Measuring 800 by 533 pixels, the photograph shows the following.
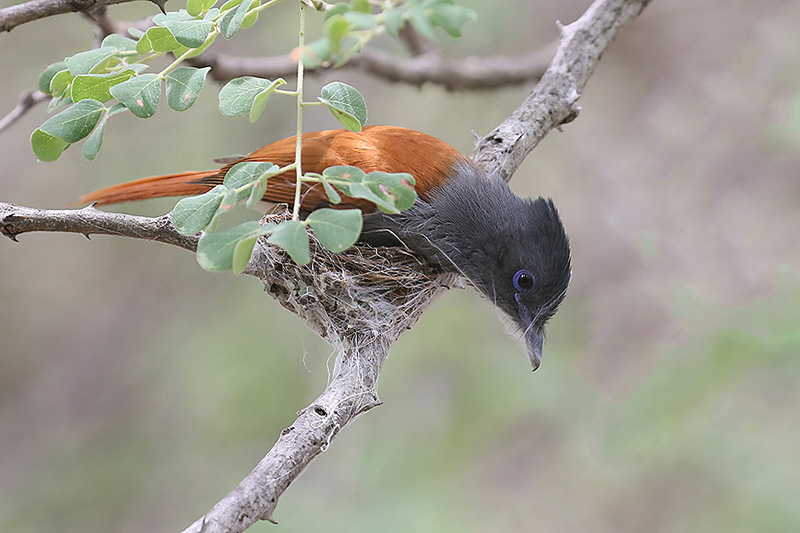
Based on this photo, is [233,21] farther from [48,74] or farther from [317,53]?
[48,74]

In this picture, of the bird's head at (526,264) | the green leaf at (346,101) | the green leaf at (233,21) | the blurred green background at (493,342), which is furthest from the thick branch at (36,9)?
the blurred green background at (493,342)

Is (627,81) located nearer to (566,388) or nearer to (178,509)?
(566,388)

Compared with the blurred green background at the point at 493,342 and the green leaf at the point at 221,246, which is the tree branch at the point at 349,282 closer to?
the green leaf at the point at 221,246

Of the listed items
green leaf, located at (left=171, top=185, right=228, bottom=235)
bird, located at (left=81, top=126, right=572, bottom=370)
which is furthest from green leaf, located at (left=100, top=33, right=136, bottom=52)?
bird, located at (left=81, top=126, right=572, bottom=370)

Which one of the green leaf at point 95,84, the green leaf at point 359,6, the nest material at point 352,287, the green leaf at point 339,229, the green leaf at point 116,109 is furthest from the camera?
the nest material at point 352,287

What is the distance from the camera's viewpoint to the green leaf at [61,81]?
1965 mm

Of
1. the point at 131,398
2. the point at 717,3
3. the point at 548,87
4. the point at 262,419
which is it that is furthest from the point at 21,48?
the point at 717,3

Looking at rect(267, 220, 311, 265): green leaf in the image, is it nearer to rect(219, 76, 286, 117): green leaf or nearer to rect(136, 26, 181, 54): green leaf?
rect(219, 76, 286, 117): green leaf

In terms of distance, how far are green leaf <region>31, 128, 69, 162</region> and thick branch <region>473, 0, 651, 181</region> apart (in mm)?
1660

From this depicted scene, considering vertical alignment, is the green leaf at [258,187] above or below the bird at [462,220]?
below

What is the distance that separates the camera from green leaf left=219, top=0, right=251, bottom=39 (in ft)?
5.37

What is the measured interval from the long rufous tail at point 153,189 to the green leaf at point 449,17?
6.76ft

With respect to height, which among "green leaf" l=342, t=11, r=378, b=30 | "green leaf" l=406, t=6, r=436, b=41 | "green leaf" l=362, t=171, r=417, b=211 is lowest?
"green leaf" l=342, t=11, r=378, b=30

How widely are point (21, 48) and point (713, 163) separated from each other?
17.0 ft
